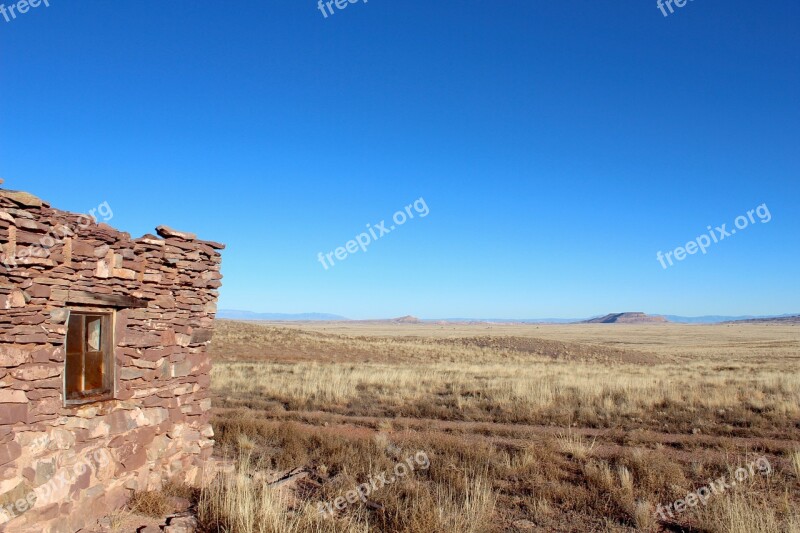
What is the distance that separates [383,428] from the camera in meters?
13.6

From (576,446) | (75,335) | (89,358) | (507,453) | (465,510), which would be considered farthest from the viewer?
(576,446)

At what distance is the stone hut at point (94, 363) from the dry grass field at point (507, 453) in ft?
4.20

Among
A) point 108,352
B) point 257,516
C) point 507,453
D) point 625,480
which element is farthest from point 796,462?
point 108,352

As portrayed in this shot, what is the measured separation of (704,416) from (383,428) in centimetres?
832

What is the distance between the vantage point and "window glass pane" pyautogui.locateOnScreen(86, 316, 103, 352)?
745 centimetres

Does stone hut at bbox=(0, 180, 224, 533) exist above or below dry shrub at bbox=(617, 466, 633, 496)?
above

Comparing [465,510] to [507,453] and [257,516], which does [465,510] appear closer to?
[257,516]

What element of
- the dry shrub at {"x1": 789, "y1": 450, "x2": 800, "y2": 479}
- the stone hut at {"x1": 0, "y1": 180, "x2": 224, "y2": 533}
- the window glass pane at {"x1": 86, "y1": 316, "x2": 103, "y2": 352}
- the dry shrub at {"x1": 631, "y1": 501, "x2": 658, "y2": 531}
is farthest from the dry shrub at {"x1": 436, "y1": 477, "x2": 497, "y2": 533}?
the dry shrub at {"x1": 789, "y1": 450, "x2": 800, "y2": 479}

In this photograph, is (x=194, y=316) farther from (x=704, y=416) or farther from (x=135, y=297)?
(x=704, y=416)

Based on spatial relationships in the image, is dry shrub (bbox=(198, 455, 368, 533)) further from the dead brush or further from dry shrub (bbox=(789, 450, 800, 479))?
dry shrub (bbox=(789, 450, 800, 479))

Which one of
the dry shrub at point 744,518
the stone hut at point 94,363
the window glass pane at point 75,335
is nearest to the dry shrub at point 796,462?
the dry shrub at point 744,518

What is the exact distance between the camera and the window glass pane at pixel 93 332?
24.5 ft

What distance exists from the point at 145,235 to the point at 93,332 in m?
1.57

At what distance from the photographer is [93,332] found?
24.7ft
